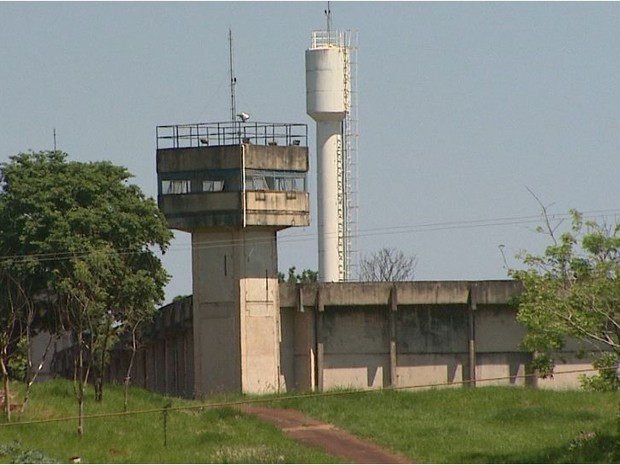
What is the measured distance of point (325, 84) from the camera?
3223 inches

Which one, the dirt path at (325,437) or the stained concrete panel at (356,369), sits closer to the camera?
the dirt path at (325,437)

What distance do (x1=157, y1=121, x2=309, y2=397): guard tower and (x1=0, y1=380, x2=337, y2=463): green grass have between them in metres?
12.8

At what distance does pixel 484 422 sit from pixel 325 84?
38585mm

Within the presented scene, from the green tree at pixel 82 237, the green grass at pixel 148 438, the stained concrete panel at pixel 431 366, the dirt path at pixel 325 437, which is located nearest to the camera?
the green grass at pixel 148 438

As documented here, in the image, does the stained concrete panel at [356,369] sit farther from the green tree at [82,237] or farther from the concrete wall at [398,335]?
the green tree at [82,237]

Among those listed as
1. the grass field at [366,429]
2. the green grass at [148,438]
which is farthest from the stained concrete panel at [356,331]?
the green grass at [148,438]

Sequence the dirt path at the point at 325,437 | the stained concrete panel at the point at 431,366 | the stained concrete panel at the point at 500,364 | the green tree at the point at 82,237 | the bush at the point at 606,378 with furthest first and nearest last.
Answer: the stained concrete panel at the point at 431,366 < the stained concrete panel at the point at 500,364 < the green tree at the point at 82,237 < the dirt path at the point at 325,437 < the bush at the point at 606,378

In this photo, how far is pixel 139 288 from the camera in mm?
58375

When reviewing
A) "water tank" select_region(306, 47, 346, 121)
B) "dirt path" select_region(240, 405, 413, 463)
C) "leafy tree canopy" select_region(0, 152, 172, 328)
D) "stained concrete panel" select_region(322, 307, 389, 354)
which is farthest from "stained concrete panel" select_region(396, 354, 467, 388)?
"water tank" select_region(306, 47, 346, 121)

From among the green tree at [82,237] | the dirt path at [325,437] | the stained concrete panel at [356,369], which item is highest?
the green tree at [82,237]

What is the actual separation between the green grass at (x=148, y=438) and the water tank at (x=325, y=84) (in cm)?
3321

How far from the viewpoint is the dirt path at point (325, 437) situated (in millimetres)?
39688

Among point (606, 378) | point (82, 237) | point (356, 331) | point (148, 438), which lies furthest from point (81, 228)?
point (606, 378)

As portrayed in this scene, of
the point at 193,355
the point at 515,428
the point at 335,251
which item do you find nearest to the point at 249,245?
the point at 193,355
